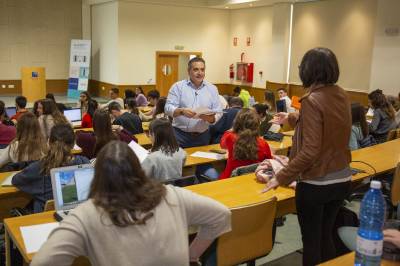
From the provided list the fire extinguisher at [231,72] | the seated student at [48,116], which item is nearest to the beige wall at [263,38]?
the fire extinguisher at [231,72]

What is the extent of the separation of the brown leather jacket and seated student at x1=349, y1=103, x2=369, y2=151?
9.15 ft

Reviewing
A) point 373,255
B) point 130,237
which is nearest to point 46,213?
point 130,237

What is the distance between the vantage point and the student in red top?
13.0 feet

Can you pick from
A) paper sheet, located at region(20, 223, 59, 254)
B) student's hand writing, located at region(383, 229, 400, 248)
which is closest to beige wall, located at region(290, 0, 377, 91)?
student's hand writing, located at region(383, 229, 400, 248)

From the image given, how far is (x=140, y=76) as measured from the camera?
1380 cm

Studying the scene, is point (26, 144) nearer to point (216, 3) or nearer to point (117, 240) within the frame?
point (117, 240)

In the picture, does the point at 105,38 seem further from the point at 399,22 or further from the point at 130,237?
the point at 130,237

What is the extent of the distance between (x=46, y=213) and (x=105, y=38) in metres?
12.1

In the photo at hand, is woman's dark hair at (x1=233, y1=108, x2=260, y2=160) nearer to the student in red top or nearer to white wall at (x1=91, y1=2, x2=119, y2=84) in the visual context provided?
the student in red top

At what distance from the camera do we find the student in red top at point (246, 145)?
3957 mm

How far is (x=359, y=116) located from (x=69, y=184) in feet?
11.9

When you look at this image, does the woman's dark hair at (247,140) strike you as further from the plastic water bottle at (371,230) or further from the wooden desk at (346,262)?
the plastic water bottle at (371,230)

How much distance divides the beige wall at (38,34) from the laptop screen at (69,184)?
13188mm

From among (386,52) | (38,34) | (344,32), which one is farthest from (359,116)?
(38,34)
